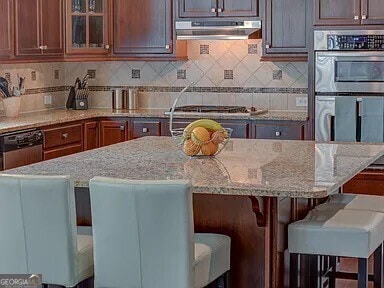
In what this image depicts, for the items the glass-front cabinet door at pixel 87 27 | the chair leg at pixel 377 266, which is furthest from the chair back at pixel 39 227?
the glass-front cabinet door at pixel 87 27

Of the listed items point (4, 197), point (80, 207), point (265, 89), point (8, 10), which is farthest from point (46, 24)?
point (4, 197)

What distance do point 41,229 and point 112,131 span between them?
12.8 ft

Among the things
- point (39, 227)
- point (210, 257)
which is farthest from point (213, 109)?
point (39, 227)

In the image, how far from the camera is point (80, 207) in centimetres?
399

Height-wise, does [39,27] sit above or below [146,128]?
above

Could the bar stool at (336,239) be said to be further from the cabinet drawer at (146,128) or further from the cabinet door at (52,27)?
the cabinet door at (52,27)

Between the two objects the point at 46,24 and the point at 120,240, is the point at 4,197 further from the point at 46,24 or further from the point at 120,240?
the point at 46,24

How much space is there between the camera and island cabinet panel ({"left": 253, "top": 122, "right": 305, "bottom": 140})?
6.84 meters

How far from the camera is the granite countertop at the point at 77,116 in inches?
245

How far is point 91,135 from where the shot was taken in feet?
23.7

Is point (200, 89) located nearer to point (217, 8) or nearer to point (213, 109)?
point (213, 109)

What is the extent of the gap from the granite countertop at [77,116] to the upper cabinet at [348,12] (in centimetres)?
82

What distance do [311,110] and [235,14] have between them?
109 centimetres

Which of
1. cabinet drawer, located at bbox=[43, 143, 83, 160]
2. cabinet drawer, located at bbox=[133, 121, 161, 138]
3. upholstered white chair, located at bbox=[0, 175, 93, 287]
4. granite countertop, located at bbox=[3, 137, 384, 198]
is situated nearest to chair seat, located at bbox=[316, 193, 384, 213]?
granite countertop, located at bbox=[3, 137, 384, 198]
